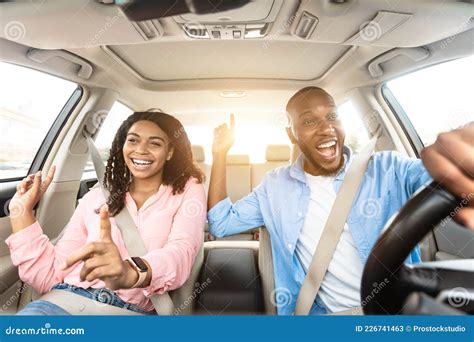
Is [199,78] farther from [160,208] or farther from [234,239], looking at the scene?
[234,239]

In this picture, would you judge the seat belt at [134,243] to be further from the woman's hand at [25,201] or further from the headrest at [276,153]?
the headrest at [276,153]

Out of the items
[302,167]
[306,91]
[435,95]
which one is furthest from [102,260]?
[435,95]

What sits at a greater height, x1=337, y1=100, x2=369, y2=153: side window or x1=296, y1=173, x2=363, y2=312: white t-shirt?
x1=337, y1=100, x2=369, y2=153: side window

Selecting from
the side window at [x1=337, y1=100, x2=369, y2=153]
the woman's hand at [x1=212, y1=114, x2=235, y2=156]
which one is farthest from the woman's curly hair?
the side window at [x1=337, y1=100, x2=369, y2=153]

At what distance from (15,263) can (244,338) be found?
0.75m

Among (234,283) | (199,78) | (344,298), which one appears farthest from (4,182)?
(344,298)

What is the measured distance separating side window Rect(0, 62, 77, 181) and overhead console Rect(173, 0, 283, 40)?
1.92 ft

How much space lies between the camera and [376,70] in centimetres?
137

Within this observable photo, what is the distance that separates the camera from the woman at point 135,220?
3.03 feet

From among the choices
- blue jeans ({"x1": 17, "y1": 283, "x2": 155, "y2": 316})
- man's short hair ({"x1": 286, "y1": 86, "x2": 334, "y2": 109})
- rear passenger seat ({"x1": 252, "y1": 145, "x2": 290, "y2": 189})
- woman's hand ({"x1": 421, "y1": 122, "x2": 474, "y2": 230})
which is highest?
man's short hair ({"x1": 286, "y1": 86, "x2": 334, "y2": 109})

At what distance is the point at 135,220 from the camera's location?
103 centimetres

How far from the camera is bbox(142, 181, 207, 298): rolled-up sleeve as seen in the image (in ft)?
2.99

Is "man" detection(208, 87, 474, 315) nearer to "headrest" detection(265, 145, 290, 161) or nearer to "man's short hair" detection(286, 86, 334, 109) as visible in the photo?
"man's short hair" detection(286, 86, 334, 109)

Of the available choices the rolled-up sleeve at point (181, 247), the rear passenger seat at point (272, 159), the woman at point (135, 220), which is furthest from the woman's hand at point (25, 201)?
the rear passenger seat at point (272, 159)
